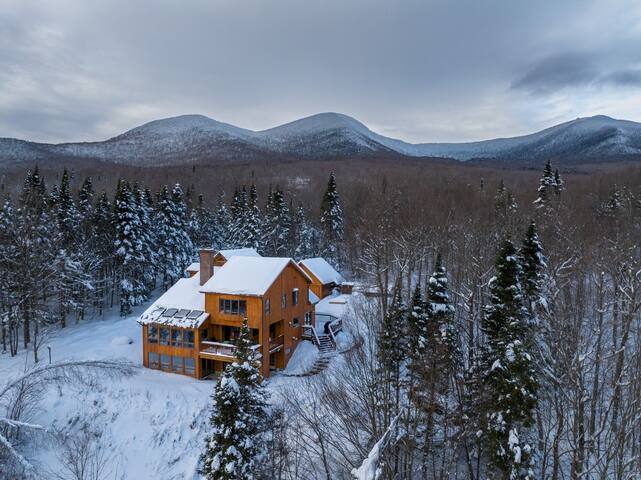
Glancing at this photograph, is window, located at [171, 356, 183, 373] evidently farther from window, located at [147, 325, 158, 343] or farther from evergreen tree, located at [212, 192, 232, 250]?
evergreen tree, located at [212, 192, 232, 250]

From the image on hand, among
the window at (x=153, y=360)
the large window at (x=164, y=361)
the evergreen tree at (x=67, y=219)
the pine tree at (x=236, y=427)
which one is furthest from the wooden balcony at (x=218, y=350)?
the evergreen tree at (x=67, y=219)

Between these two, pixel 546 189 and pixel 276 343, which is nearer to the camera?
pixel 276 343

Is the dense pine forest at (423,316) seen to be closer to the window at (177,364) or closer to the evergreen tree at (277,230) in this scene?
the evergreen tree at (277,230)

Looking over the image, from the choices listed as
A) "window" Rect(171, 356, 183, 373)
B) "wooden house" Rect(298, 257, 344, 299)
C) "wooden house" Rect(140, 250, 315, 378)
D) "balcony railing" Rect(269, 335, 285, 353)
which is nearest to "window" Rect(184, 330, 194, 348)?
"wooden house" Rect(140, 250, 315, 378)

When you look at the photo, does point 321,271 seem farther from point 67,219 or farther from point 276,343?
point 67,219

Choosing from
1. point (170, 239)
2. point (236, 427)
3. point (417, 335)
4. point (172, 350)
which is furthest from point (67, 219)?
point (417, 335)

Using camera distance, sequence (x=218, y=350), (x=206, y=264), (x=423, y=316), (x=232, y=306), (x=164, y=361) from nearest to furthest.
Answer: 1. (x=423, y=316)
2. (x=218, y=350)
3. (x=232, y=306)
4. (x=164, y=361)
5. (x=206, y=264)

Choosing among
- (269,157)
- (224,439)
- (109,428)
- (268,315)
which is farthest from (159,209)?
(269,157)

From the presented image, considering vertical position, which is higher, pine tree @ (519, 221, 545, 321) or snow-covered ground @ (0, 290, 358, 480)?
pine tree @ (519, 221, 545, 321)
